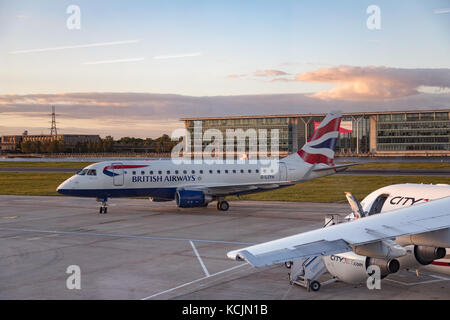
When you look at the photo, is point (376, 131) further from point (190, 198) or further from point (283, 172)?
point (190, 198)

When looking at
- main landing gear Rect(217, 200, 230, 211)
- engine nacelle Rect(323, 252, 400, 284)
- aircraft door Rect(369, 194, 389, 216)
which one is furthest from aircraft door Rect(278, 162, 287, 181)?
engine nacelle Rect(323, 252, 400, 284)

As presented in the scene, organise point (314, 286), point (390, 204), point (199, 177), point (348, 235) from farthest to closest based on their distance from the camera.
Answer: point (199, 177)
point (390, 204)
point (314, 286)
point (348, 235)

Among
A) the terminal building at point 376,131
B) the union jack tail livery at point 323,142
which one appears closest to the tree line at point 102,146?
the terminal building at point 376,131

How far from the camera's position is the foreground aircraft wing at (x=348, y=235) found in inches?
328

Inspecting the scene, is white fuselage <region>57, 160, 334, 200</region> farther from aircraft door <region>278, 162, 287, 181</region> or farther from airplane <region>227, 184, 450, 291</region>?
airplane <region>227, 184, 450, 291</region>

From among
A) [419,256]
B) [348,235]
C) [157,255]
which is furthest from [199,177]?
[348,235]

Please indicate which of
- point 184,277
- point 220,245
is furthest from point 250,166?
point 184,277

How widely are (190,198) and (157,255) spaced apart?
14.1 metres

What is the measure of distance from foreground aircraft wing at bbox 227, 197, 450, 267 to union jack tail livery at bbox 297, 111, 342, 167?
99.0 feet

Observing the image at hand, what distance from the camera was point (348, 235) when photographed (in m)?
9.09

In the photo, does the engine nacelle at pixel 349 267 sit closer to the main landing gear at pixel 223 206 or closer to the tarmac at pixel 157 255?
the tarmac at pixel 157 255

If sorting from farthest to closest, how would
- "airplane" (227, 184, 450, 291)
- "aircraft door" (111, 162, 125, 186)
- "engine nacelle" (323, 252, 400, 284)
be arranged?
"aircraft door" (111, 162, 125, 186) < "engine nacelle" (323, 252, 400, 284) < "airplane" (227, 184, 450, 291)

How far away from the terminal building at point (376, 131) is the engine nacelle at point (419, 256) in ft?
432

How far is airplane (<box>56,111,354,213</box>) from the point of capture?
36469 mm
